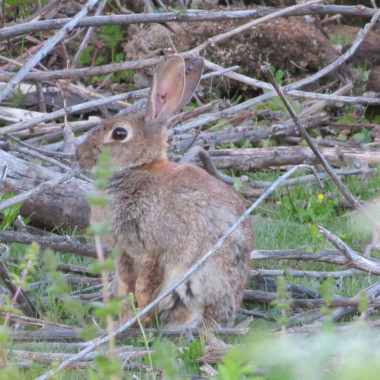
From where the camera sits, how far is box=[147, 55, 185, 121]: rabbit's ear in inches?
185

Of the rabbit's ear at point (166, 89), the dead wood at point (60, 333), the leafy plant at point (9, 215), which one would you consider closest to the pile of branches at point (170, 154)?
the dead wood at point (60, 333)

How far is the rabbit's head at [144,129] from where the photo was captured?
4605 millimetres

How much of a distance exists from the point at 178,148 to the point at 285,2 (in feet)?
13.4

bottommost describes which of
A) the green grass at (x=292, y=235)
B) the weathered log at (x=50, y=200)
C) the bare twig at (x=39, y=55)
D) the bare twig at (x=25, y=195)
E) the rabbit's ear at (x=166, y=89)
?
the green grass at (x=292, y=235)

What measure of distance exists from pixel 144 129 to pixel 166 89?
1.00 feet

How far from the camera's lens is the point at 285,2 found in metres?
10.0

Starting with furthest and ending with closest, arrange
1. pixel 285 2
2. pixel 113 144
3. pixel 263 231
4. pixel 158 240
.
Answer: pixel 285 2 → pixel 263 231 → pixel 113 144 → pixel 158 240

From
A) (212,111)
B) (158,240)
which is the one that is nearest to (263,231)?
(158,240)

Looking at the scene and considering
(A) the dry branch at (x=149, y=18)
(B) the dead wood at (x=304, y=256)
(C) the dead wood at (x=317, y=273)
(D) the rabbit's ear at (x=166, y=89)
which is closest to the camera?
(B) the dead wood at (x=304, y=256)

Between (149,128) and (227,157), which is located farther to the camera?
(227,157)

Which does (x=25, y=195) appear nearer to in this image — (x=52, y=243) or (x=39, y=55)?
(x=52, y=243)

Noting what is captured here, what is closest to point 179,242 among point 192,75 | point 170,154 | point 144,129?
point 144,129

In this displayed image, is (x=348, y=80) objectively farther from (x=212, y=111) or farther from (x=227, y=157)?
(x=227, y=157)

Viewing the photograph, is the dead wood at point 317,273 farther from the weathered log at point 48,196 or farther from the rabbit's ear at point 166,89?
the weathered log at point 48,196
